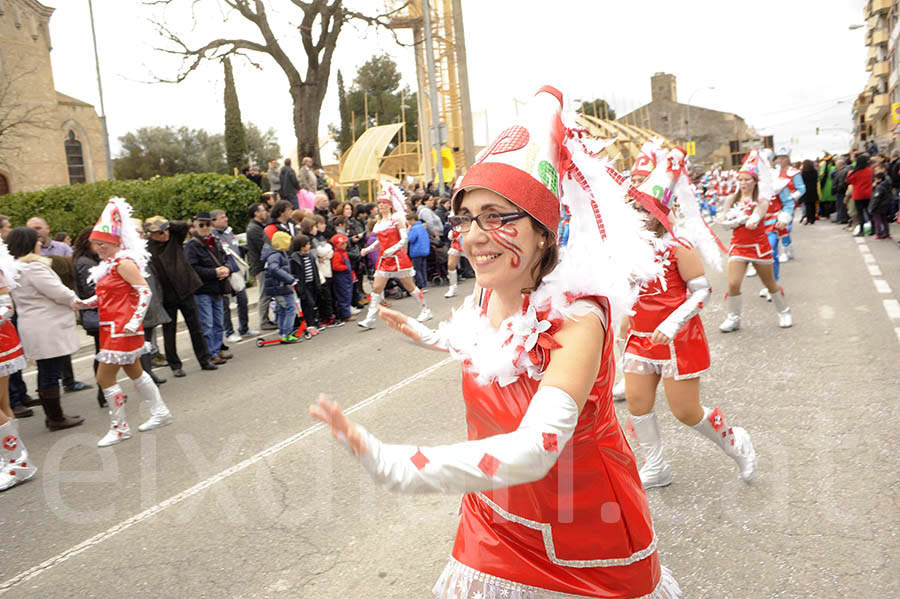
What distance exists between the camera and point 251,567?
3.81 m

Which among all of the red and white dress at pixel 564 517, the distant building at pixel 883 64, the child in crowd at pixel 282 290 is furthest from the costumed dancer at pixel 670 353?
the distant building at pixel 883 64

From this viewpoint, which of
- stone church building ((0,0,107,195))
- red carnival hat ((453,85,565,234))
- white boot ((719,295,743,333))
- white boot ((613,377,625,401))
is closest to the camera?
red carnival hat ((453,85,565,234))

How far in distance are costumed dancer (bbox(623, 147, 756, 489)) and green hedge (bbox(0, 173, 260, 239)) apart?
13.8 metres

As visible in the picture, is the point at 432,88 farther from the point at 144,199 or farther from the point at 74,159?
the point at 74,159

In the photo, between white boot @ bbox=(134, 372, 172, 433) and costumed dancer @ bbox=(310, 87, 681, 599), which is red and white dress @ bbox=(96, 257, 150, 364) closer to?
white boot @ bbox=(134, 372, 172, 433)

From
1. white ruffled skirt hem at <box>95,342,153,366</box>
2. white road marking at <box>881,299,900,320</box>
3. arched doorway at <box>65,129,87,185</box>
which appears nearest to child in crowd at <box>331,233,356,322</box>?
white ruffled skirt hem at <box>95,342,153,366</box>

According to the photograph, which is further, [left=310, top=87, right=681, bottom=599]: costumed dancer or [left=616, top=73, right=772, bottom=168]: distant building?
[left=616, top=73, right=772, bottom=168]: distant building

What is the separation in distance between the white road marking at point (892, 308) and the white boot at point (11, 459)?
936cm

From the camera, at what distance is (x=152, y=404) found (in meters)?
6.52

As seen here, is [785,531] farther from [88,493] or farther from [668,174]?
[88,493]

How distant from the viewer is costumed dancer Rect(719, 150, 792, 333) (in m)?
8.38

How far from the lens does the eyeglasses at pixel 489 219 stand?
1.91 meters

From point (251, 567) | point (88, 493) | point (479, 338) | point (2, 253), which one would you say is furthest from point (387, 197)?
point (479, 338)

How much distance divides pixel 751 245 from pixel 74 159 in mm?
37053
